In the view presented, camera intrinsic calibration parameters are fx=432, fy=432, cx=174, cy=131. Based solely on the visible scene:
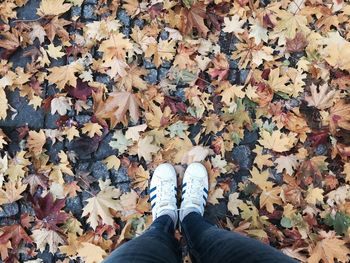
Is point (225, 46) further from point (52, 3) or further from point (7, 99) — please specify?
point (7, 99)

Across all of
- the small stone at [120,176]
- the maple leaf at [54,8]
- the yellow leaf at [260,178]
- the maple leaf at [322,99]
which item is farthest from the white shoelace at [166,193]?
the maple leaf at [54,8]

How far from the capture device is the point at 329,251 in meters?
2.16

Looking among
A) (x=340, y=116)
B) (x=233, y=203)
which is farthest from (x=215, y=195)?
(x=340, y=116)

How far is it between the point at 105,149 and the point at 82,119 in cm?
21

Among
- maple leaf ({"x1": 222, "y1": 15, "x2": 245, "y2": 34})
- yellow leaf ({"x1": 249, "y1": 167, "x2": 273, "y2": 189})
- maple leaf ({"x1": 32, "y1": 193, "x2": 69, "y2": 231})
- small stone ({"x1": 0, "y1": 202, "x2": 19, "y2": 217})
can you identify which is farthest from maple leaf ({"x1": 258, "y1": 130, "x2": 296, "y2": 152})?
small stone ({"x1": 0, "y1": 202, "x2": 19, "y2": 217})

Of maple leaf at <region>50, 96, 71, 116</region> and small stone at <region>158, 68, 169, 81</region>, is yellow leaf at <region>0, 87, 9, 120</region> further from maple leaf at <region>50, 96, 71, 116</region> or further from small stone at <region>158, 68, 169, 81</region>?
small stone at <region>158, 68, 169, 81</region>

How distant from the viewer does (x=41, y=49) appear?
244 cm

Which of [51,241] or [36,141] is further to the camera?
[36,141]

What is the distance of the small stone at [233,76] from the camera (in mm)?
2407

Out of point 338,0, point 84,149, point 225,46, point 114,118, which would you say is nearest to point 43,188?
point 84,149

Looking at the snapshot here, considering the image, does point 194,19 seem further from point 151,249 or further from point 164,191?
point 151,249

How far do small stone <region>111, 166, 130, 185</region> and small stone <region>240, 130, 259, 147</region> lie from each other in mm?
650

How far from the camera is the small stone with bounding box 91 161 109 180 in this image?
2.35 metres

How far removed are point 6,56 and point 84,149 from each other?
0.69 m
